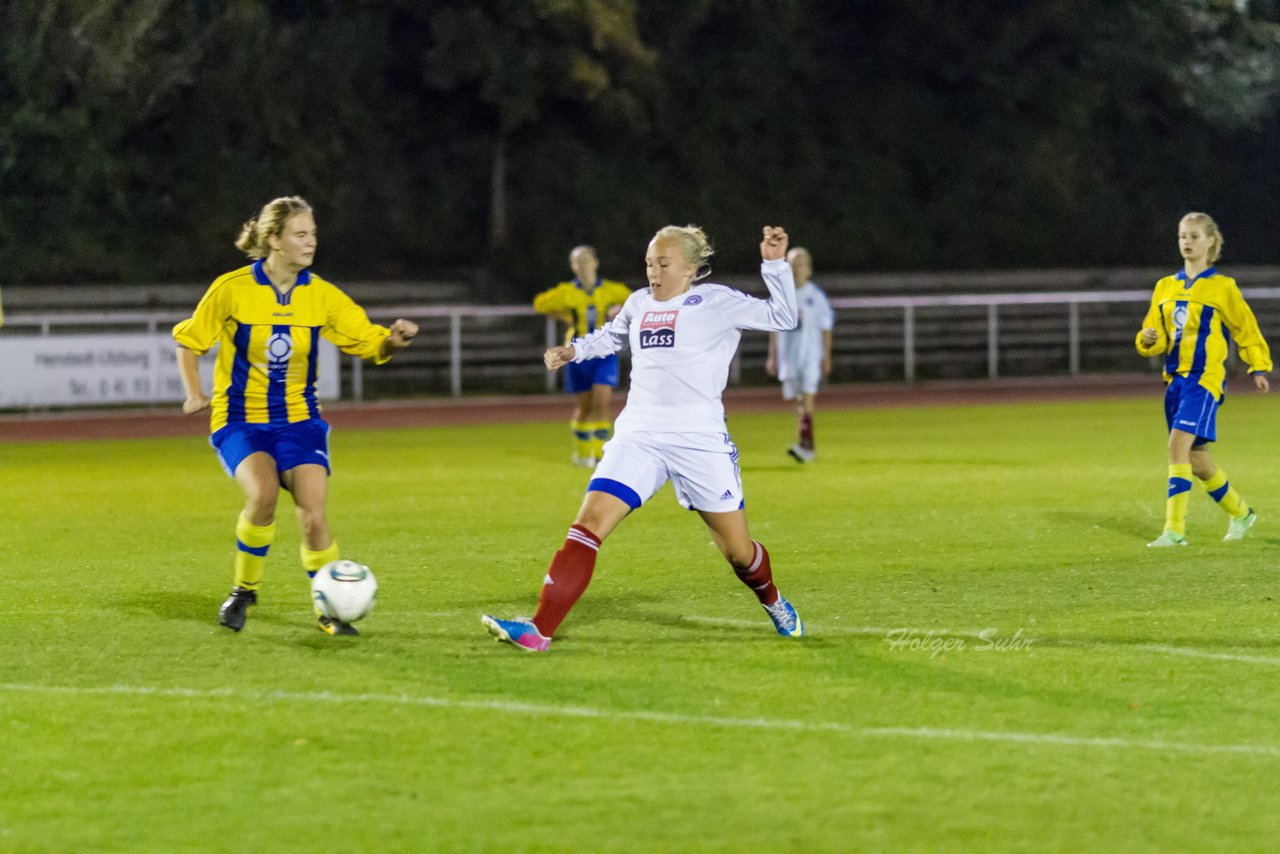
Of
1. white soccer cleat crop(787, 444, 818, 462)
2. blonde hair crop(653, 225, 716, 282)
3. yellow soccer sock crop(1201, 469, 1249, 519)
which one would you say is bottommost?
white soccer cleat crop(787, 444, 818, 462)

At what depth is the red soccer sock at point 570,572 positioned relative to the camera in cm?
710

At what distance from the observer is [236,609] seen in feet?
25.5

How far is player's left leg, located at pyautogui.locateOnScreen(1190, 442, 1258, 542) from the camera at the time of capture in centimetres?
1044

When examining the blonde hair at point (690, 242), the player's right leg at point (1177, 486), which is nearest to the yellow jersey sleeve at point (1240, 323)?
the player's right leg at point (1177, 486)

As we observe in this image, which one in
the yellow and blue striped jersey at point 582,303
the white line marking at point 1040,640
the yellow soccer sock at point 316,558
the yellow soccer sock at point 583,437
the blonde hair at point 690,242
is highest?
the blonde hair at point 690,242

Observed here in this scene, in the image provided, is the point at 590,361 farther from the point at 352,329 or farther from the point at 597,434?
the point at 352,329

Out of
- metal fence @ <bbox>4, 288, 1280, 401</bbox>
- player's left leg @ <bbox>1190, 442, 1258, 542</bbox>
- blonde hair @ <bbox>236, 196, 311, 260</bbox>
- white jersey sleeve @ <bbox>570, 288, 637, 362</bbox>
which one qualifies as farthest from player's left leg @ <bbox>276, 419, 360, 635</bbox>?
metal fence @ <bbox>4, 288, 1280, 401</bbox>

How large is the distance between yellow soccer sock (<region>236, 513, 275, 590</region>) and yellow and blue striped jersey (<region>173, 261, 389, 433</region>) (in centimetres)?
47

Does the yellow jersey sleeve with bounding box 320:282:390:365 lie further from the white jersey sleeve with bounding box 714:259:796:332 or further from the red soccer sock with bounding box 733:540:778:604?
the red soccer sock with bounding box 733:540:778:604

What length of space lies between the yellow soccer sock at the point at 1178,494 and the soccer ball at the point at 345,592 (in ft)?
16.7

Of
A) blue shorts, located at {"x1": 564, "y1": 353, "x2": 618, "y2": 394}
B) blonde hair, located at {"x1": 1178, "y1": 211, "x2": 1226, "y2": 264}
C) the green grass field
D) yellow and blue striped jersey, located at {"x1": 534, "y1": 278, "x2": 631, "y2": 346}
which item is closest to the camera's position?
the green grass field

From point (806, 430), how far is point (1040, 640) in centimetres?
867

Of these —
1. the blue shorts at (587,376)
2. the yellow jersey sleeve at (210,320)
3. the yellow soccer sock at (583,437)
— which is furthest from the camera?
the yellow soccer sock at (583,437)

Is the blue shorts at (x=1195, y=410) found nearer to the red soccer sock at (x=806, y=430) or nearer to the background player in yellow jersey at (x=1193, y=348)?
the background player in yellow jersey at (x=1193, y=348)
